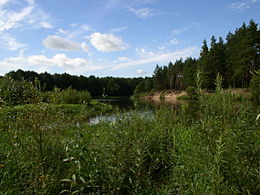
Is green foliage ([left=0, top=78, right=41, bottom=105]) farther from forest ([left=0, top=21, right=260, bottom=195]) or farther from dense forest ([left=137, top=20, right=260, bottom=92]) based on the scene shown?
dense forest ([left=137, top=20, right=260, bottom=92])

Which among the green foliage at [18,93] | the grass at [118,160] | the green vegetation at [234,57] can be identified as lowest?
the grass at [118,160]

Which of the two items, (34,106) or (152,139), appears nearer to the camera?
(34,106)

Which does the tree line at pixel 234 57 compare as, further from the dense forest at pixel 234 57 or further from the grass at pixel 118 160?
the grass at pixel 118 160

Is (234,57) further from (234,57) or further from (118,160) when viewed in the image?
(118,160)

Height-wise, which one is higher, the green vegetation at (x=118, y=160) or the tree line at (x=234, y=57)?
the tree line at (x=234, y=57)

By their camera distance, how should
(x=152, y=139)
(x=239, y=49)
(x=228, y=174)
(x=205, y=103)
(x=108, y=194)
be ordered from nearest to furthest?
1. (x=108, y=194)
2. (x=228, y=174)
3. (x=205, y=103)
4. (x=152, y=139)
5. (x=239, y=49)

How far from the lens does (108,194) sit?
240 cm

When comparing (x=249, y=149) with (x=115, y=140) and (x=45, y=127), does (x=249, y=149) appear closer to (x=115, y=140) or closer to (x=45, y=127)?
(x=115, y=140)

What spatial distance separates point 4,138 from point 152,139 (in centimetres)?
272

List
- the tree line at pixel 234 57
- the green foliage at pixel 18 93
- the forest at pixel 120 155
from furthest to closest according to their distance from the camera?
1. the tree line at pixel 234 57
2. the green foliage at pixel 18 93
3. the forest at pixel 120 155

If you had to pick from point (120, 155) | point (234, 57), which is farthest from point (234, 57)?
point (120, 155)

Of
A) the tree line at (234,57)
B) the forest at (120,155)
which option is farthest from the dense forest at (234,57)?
the forest at (120,155)

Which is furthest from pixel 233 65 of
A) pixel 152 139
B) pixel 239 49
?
pixel 152 139

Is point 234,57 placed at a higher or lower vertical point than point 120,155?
higher
